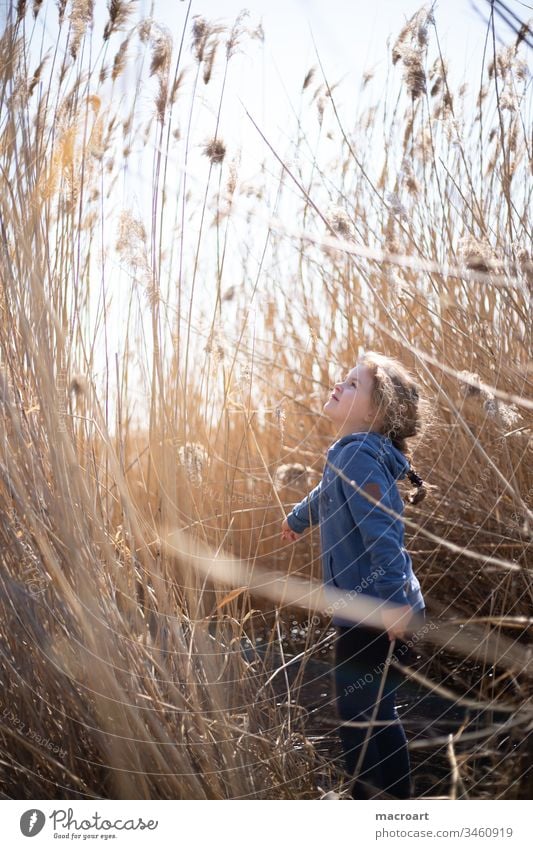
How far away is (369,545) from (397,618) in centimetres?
13

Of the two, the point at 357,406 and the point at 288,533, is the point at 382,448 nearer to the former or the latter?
the point at 357,406

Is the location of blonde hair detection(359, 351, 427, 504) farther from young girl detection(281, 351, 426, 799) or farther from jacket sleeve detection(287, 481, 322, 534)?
jacket sleeve detection(287, 481, 322, 534)

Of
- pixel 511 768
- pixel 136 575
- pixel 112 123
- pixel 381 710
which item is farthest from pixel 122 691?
pixel 112 123

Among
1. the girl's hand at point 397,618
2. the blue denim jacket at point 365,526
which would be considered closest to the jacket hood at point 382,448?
the blue denim jacket at point 365,526

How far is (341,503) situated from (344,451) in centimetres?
9

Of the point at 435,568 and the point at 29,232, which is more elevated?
the point at 29,232

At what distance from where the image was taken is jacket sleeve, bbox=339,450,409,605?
1289mm

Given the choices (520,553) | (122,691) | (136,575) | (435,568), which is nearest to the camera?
(122,691)

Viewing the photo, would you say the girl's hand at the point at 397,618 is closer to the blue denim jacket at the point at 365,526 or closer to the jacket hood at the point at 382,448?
the blue denim jacket at the point at 365,526

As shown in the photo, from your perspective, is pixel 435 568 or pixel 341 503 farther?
pixel 435 568

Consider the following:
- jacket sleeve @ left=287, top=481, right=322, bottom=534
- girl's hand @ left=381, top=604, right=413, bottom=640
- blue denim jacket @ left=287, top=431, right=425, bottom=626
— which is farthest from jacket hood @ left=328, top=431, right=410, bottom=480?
girl's hand @ left=381, top=604, right=413, bottom=640

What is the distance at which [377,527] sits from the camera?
133 cm
